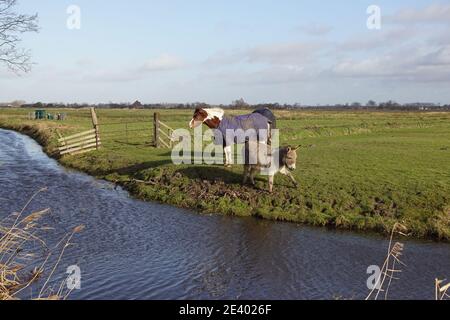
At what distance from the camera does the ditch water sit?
11.2 metres

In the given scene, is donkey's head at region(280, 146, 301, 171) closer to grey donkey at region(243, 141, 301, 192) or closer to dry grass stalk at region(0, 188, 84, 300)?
grey donkey at region(243, 141, 301, 192)

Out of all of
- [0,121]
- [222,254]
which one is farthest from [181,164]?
[0,121]

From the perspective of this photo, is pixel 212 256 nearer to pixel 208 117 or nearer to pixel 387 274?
pixel 387 274

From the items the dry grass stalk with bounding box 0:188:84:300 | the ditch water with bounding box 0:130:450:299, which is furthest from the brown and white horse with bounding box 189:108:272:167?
the dry grass stalk with bounding box 0:188:84:300

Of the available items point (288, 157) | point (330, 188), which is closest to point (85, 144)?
point (288, 157)

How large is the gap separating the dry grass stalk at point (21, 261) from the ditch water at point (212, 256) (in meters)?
0.68

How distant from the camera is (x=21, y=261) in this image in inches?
496

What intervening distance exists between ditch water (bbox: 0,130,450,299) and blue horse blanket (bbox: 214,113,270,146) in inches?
169

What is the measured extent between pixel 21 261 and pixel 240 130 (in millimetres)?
11862

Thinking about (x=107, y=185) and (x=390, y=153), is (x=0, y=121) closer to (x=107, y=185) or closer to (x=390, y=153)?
(x=107, y=185)

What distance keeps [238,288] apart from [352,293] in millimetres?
2725

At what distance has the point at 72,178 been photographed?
27406mm

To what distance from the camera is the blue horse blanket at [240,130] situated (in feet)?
70.3

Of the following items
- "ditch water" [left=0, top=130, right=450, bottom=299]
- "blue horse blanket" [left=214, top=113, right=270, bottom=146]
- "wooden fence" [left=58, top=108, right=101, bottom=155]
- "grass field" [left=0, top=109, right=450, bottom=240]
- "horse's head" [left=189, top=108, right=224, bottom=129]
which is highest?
"horse's head" [left=189, top=108, right=224, bottom=129]
